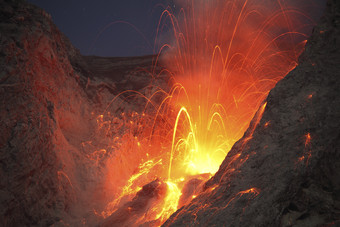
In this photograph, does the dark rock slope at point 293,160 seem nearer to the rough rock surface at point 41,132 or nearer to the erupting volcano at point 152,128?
the erupting volcano at point 152,128

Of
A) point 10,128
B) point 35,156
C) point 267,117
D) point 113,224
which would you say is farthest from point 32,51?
point 267,117

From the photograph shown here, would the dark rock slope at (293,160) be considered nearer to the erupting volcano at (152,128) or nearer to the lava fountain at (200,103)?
the erupting volcano at (152,128)

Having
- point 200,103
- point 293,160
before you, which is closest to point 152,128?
point 200,103

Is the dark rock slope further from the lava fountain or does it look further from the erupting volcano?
the lava fountain

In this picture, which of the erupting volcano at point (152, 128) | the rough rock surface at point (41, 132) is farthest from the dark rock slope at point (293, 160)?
the rough rock surface at point (41, 132)

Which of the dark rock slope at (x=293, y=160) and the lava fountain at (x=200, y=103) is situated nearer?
the dark rock slope at (x=293, y=160)

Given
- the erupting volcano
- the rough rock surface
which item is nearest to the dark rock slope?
the erupting volcano
